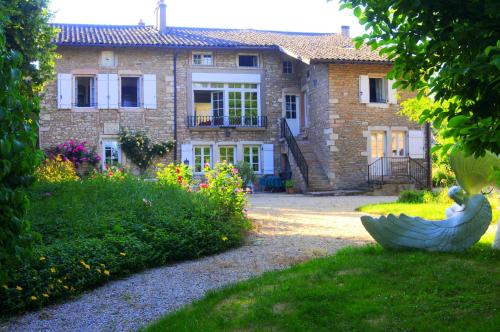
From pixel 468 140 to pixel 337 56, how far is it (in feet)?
60.2

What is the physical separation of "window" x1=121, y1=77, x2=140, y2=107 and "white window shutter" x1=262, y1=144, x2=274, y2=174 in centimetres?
568

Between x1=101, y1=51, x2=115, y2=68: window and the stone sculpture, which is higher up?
x1=101, y1=51, x2=115, y2=68: window

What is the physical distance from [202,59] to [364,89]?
6.89 meters

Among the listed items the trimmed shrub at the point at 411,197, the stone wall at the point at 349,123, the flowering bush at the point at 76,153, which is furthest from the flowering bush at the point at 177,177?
the stone wall at the point at 349,123

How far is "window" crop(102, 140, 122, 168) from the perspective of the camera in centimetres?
2186

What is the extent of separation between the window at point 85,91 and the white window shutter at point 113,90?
2.47 ft

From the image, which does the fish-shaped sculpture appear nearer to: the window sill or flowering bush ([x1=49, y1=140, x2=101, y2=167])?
the window sill

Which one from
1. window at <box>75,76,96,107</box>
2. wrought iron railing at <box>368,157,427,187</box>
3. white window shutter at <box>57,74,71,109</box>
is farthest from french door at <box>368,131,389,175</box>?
→ white window shutter at <box>57,74,71,109</box>

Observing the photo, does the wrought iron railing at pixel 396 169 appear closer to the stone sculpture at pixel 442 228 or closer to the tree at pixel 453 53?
the stone sculpture at pixel 442 228

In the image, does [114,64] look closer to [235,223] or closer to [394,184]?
[394,184]

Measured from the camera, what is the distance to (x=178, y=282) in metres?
5.72

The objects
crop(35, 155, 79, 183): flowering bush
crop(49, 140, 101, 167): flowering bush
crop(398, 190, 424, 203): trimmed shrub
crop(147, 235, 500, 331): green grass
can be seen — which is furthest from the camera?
crop(49, 140, 101, 167): flowering bush

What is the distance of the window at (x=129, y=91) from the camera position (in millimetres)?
22609

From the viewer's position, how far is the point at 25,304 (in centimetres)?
491
